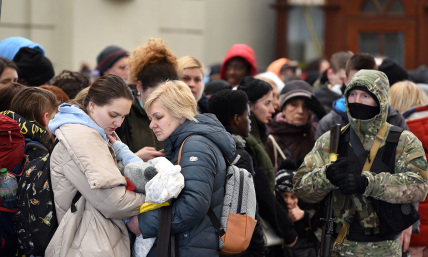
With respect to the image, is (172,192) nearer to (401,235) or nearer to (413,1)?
(401,235)

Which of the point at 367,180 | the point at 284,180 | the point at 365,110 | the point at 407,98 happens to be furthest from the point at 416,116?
the point at 367,180

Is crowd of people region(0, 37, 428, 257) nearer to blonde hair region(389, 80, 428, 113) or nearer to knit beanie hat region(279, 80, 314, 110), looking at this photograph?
blonde hair region(389, 80, 428, 113)

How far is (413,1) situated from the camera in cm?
1198

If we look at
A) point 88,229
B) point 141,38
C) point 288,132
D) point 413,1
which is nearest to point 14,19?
point 141,38

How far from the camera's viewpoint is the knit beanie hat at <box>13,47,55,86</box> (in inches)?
226

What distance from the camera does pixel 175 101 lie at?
3871 mm

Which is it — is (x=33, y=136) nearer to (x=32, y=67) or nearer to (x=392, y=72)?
(x=32, y=67)

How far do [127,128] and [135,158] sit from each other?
70 cm

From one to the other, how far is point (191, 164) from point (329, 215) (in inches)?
42.6

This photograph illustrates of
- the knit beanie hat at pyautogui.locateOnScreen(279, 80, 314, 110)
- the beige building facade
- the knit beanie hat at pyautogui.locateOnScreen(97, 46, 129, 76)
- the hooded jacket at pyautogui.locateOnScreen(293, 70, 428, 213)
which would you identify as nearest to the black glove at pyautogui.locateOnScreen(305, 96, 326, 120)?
the knit beanie hat at pyautogui.locateOnScreen(279, 80, 314, 110)

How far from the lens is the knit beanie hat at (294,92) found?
20.1ft

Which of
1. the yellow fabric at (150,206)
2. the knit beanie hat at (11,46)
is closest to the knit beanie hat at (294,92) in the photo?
the knit beanie hat at (11,46)

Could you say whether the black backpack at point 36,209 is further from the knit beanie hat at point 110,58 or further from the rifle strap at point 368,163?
the knit beanie hat at point 110,58

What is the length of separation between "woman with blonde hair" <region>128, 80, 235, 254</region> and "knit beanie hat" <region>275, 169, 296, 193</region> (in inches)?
66.0
